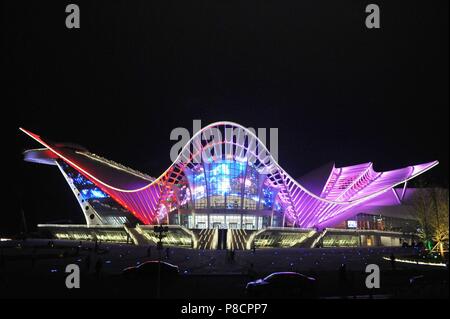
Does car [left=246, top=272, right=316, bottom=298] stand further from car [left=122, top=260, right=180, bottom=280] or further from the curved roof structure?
the curved roof structure

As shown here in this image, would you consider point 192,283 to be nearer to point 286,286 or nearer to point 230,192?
point 286,286

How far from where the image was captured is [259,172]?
57.8 metres

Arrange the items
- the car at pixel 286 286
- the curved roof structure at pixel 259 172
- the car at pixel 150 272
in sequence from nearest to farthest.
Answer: the car at pixel 286 286
the car at pixel 150 272
the curved roof structure at pixel 259 172

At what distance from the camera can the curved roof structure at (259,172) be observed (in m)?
55.0

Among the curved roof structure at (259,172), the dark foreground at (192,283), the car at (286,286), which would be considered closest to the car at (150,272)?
the dark foreground at (192,283)

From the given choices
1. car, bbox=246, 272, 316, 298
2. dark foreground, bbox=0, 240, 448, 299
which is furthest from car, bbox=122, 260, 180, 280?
car, bbox=246, 272, 316, 298

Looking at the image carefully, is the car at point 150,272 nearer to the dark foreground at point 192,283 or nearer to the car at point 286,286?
the dark foreground at point 192,283

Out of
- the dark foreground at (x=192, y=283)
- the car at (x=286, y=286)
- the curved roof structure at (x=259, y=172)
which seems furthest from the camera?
the curved roof structure at (x=259, y=172)

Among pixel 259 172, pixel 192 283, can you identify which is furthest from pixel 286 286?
pixel 259 172

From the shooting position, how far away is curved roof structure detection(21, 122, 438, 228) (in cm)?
5503

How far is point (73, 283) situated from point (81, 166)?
→ 50.0 meters
